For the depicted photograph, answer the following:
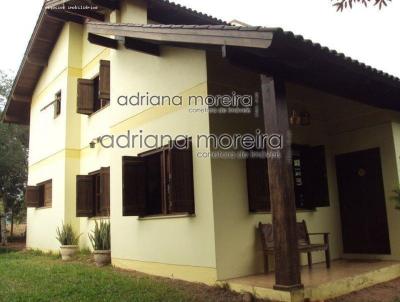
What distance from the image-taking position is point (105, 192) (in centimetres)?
1040

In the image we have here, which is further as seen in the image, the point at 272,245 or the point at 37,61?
the point at 37,61

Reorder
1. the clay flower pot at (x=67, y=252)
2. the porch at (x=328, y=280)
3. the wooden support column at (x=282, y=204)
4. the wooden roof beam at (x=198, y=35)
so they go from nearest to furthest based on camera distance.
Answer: the wooden roof beam at (x=198, y=35) < the wooden support column at (x=282, y=204) < the porch at (x=328, y=280) < the clay flower pot at (x=67, y=252)

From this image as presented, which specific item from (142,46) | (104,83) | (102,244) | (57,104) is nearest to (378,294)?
(142,46)

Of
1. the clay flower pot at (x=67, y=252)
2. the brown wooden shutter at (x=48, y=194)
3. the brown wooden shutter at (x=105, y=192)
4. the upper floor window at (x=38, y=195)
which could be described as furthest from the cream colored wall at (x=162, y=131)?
Answer: the upper floor window at (x=38, y=195)

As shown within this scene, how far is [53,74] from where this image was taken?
1438 centimetres

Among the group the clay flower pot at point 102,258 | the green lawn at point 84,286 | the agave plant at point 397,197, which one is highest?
the agave plant at point 397,197

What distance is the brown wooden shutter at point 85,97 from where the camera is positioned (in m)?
12.0

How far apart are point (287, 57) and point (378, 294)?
138 inches

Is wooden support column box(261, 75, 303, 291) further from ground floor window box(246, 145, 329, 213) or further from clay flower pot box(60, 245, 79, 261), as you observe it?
clay flower pot box(60, 245, 79, 261)

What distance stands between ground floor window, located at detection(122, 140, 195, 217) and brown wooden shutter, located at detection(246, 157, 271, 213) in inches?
36.5

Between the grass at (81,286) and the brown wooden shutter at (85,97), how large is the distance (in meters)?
4.72

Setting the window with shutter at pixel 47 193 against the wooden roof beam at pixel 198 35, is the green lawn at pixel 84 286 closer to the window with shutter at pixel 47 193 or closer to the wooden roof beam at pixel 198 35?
the wooden roof beam at pixel 198 35

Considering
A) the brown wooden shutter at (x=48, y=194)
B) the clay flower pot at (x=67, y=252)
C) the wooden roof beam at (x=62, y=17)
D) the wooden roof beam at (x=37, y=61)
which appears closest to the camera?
the clay flower pot at (x=67, y=252)

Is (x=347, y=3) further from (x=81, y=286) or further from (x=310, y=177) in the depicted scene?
(x=81, y=286)
